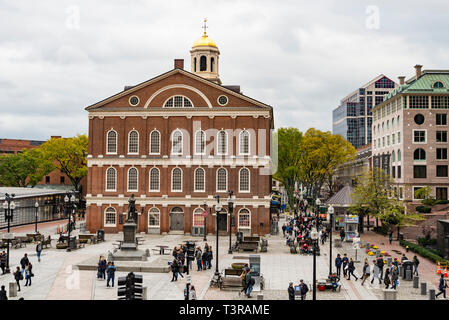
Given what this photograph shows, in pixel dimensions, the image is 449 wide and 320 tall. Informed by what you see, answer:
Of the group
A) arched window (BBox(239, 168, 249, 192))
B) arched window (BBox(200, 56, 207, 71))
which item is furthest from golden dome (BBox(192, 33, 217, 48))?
arched window (BBox(239, 168, 249, 192))

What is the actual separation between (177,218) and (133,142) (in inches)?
397

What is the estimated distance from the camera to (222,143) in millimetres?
54094

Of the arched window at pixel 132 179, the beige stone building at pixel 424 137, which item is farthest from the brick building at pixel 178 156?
the beige stone building at pixel 424 137

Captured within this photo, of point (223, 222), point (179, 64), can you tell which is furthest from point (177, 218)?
point (179, 64)

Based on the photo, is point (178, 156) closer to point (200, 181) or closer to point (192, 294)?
point (200, 181)

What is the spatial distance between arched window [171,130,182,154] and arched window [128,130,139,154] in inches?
167

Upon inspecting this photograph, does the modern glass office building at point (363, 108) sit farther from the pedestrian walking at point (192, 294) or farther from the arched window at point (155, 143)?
the pedestrian walking at point (192, 294)

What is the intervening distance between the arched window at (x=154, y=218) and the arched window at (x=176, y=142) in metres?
6.94

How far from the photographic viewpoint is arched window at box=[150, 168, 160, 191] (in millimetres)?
54750

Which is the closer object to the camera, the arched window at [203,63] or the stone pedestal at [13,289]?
the stone pedestal at [13,289]

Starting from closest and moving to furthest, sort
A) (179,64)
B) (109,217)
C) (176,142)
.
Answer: (176,142), (109,217), (179,64)

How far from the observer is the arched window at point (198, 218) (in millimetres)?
53844

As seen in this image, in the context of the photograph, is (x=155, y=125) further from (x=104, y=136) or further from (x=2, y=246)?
(x=2, y=246)

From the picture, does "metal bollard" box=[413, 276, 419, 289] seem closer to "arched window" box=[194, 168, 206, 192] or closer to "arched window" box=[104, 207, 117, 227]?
"arched window" box=[194, 168, 206, 192]
